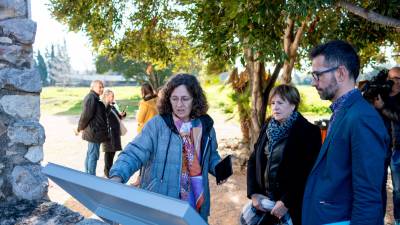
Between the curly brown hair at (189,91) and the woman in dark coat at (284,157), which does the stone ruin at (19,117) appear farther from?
the woman in dark coat at (284,157)

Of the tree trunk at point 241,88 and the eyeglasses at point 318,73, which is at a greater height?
the eyeglasses at point 318,73

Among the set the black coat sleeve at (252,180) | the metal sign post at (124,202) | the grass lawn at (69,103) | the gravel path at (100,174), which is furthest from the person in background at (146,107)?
the grass lawn at (69,103)

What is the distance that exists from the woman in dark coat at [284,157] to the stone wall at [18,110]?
1.68 m

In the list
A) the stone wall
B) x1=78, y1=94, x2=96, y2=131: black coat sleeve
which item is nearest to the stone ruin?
the stone wall

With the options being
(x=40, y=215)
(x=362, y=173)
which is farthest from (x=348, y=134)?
(x=40, y=215)

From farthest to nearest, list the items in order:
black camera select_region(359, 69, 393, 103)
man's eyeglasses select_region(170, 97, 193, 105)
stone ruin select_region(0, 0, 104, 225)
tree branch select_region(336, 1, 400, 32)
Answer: black camera select_region(359, 69, 393, 103), tree branch select_region(336, 1, 400, 32), stone ruin select_region(0, 0, 104, 225), man's eyeglasses select_region(170, 97, 193, 105)

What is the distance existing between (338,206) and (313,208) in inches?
5.3

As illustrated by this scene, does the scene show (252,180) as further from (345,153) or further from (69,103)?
(69,103)

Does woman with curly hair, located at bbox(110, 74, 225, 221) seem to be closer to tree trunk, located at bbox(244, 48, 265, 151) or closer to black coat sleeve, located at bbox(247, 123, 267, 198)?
black coat sleeve, located at bbox(247, 123, 267, 198)

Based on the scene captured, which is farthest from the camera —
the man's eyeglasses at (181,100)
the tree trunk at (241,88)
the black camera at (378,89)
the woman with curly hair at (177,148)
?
the tree trunk at (241,88)

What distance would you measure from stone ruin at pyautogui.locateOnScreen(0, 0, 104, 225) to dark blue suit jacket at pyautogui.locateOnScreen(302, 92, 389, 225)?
1.82 meters

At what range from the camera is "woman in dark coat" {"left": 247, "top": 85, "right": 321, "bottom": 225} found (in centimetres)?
301

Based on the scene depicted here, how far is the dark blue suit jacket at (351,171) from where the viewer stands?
1.85 meters

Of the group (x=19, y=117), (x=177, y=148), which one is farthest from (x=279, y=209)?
(x=19, y=117)
